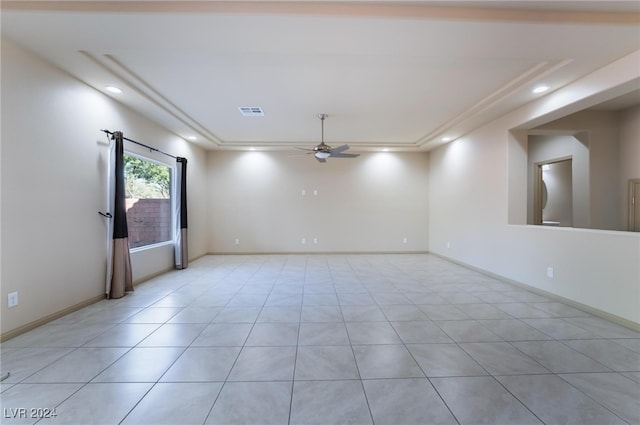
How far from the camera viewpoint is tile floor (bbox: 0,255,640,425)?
1656 mm

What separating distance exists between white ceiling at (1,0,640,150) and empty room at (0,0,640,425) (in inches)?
0.9

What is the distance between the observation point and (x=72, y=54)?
274cm

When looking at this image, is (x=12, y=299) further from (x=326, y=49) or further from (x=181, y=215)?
(x=326, y=49)

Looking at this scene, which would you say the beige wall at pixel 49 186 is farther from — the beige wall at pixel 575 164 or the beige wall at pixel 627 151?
the beige wall at pixel 627 151

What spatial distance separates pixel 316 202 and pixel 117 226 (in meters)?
4.56

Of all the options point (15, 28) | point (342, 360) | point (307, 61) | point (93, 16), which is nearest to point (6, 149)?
point (15, 28)

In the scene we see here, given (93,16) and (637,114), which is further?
(637,114)

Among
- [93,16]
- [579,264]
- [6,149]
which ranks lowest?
[579,264]

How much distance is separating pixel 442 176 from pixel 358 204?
218 centimetres

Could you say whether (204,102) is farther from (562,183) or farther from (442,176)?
(562,183)

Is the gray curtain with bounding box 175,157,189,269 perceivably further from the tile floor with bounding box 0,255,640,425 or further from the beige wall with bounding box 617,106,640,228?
the beige wall with bounding box 617,106,640,228

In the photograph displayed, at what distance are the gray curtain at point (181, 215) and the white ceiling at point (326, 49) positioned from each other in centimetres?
156

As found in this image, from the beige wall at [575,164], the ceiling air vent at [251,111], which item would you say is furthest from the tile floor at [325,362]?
the ceiling air vent at [251,111]

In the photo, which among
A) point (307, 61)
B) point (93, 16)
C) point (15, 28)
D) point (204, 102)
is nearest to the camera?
point (93, 16)
